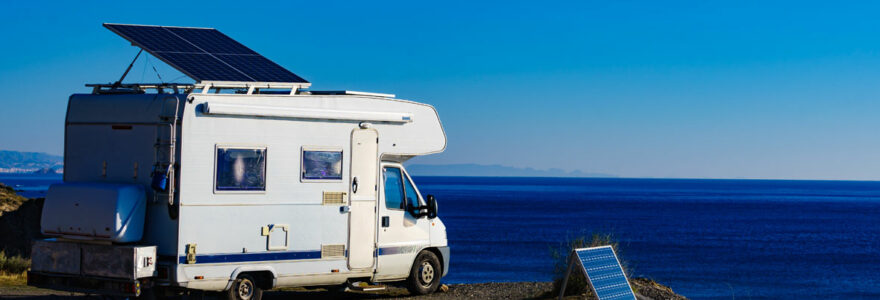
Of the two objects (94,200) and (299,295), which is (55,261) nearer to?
(94,200)

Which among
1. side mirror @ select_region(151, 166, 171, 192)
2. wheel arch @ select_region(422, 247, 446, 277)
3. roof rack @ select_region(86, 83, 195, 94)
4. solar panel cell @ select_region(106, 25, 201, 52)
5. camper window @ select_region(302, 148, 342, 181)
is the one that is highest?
solar panel cell @ select_region(106, 25, 201, 52)

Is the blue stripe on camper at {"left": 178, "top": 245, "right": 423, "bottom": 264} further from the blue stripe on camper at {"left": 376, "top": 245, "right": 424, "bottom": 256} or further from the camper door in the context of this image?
the blue stripe on camper at {"left": 376, "top": 245, "right": 424, "bottom": 256}

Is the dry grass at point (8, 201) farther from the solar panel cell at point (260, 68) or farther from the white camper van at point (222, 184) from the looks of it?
the white camper van at point (222, 184)

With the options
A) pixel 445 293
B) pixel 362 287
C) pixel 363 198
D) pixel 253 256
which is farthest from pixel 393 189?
pixel 253 256

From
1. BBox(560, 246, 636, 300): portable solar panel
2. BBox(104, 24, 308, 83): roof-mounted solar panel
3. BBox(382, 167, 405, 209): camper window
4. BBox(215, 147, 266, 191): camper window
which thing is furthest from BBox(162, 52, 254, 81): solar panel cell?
BBox(560, 246, 636, 300): portable solar panel

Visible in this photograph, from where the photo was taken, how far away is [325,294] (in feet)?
45.5

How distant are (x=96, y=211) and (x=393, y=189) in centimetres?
397

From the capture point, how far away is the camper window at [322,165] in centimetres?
1158

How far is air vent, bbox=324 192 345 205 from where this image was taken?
11.8 meters

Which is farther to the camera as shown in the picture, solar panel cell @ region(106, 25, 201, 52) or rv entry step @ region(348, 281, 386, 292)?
rv entry step @ region(348, 281, 386, 292)

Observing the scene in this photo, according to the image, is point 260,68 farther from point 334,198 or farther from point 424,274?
point 424,274

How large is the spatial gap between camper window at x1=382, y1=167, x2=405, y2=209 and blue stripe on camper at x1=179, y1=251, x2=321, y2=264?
143 centimetres

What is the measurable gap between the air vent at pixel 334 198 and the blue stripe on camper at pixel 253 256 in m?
Answer: 0.61

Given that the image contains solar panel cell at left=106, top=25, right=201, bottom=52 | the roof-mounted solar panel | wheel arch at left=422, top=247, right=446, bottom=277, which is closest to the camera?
the roof-mounted solar panel
